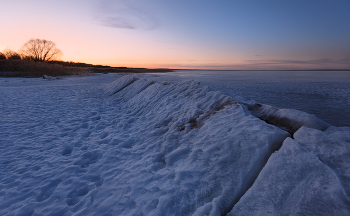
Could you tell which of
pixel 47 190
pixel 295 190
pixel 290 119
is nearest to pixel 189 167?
pixel 295 190

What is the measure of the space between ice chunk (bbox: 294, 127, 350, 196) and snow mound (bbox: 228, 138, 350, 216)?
186 mm

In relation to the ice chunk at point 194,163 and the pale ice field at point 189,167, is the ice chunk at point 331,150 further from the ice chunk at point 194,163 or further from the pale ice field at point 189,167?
the ice chunk at point 194,163

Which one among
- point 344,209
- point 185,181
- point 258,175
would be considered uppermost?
point 344,209

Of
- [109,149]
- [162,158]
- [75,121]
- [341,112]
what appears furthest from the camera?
[341,112]

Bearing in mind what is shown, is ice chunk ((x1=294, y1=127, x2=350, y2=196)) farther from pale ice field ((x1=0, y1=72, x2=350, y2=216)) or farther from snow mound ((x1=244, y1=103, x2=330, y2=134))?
snow mound ((x1=244, y1=103, x2=330, y2=134))

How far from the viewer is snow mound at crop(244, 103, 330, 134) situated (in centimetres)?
357

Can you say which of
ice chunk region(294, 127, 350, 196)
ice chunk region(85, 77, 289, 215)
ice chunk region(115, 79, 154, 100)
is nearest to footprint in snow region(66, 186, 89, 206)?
ice chunk region(85, 77, 289, 215)

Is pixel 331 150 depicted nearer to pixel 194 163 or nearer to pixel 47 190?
pixel 194 163

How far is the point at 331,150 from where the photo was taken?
7.81ft

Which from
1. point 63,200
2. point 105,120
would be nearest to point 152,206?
point 63,200

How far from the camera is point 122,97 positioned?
1111 cm

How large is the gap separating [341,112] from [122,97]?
42.0 ft

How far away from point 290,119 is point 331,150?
1633mm

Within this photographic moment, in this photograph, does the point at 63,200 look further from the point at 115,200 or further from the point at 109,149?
the point at 109,149
